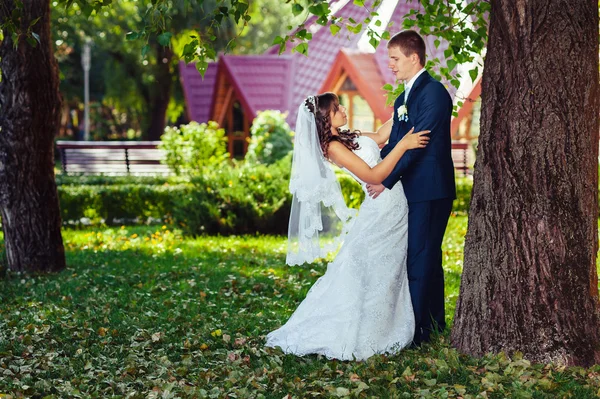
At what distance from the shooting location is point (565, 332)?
17.2ft

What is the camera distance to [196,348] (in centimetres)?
649

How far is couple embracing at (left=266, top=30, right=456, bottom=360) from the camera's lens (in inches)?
227

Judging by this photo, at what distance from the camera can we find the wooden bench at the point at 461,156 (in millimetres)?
23053

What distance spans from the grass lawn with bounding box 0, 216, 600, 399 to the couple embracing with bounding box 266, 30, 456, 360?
9.0 inches

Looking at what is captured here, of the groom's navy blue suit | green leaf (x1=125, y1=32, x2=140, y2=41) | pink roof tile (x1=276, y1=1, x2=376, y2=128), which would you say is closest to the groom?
the groom's navy blue suit

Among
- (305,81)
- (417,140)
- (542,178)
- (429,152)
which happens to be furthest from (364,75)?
(542,178)

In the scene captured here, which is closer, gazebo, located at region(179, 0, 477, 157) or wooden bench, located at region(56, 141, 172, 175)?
gazebo, located at region(179, 0, 477, 157)

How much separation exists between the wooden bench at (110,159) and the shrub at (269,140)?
15.6 ft

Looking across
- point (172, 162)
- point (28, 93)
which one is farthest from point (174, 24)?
point (28, 93)

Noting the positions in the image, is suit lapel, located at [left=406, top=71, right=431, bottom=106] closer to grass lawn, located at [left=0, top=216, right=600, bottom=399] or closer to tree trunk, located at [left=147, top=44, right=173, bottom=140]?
grass lawn, located at [left=0, top=216, right=600, bottom=399]

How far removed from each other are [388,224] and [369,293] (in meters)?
0.53

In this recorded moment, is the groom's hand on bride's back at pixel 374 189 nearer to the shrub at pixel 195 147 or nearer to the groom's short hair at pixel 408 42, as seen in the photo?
the groom's short hair at pixel 408 42

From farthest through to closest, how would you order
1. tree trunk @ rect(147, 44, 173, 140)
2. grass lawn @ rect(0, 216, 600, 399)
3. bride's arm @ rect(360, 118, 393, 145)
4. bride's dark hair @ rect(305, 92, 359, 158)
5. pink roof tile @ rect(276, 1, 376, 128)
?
tree trunk @ rect(147, 44, 173, 140)
pink roof tile @ rect(276, 1, 376, 128)
bride's arm @ rect(360, 118, 393, 145)
bride's dark hair @ rect(305, 92, 359, 158)
grass lawn @ rect(0, 216, 600, 399)

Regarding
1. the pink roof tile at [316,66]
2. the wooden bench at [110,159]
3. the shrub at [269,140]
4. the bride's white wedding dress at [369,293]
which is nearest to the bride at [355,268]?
the bride's white wedding dress at [369,293]
